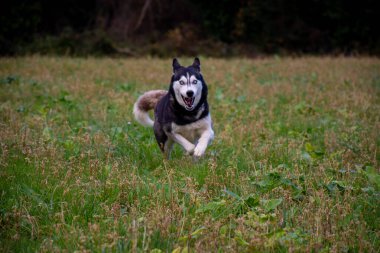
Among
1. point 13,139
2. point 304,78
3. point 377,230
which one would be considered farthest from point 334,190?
point 304,78

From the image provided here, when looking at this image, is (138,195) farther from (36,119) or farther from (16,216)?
(36,119)

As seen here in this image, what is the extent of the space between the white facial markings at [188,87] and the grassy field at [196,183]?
67cm

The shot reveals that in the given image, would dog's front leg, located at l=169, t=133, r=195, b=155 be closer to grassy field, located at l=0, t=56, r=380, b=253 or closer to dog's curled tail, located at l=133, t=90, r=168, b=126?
grassy field, located at l=0, t=56, r=380, b=253

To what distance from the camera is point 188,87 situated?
218 inches

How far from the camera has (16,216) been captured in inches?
131

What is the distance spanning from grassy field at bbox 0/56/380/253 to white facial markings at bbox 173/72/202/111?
67 cm

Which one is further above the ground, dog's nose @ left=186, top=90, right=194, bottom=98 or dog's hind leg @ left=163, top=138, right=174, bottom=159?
dog's nose @ left=186, top=90, right=194, bottom=98

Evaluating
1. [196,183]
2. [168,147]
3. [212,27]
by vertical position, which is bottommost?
[168,147]

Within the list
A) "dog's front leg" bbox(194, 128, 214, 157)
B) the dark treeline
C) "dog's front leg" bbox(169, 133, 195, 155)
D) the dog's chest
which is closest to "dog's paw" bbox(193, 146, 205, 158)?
"dog's front leg" bbox(194, 128, 214, 157)

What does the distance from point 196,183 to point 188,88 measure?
1.73 meters

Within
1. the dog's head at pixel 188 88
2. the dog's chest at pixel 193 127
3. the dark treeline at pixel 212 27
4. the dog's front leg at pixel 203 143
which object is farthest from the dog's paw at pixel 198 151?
the dark treeline at pixel 212 27

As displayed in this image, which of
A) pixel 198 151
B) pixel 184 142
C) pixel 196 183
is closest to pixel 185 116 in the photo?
pixel 184 142

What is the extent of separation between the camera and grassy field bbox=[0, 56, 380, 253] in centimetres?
306

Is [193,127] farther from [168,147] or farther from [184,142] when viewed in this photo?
[168,147]
